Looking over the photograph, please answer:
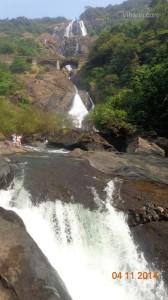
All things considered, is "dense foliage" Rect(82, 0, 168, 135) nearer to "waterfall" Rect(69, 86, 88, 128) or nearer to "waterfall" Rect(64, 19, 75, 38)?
"waterfall" Rect(69, 86, 88, 128)

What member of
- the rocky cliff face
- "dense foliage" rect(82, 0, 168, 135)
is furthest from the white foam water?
"dense foliage" rect(82, 0, 168, 135)

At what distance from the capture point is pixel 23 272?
778 centimetres

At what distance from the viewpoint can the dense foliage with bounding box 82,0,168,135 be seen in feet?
117

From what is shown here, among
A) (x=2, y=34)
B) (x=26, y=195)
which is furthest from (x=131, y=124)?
(x=2, y=34)

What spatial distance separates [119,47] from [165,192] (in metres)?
59.5

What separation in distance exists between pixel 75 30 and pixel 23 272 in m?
155

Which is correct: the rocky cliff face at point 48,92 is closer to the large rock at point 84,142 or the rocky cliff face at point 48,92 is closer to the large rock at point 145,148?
the large rock at point 84,142

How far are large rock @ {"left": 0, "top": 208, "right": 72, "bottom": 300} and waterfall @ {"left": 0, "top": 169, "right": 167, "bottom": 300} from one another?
2.39 metres

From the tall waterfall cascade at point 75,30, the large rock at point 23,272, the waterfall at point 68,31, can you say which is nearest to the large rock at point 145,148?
the large rock at point 23,272

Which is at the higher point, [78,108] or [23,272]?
[78,108]

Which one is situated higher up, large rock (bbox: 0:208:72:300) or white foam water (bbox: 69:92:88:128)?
white foam water (bbox: 69:92:88:128)

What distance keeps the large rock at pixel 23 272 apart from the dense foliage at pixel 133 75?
2768cm
